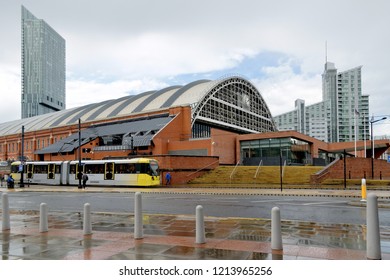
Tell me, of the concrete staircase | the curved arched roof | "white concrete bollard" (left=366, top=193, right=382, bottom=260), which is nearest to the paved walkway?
"white concrete bollard" (left=366, top=193, right=382, bottom=260)

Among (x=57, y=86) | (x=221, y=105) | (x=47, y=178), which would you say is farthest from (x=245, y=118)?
(x=57, y=86)

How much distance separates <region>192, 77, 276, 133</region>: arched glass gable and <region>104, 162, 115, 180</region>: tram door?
88.9ft

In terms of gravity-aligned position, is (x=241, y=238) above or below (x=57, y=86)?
below

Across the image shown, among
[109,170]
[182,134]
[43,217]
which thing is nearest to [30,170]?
[109,170]

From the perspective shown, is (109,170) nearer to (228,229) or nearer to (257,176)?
(257,176)

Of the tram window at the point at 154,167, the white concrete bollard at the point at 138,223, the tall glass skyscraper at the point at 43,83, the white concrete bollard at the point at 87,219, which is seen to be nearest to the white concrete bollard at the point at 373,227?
the white concrete bollard at the point at 138,223

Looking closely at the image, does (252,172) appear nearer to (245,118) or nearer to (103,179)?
(103,179)

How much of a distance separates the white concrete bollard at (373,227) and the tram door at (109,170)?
33.3 meters

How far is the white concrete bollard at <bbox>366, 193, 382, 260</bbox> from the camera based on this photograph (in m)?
6.27

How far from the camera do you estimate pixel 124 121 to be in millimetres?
67938

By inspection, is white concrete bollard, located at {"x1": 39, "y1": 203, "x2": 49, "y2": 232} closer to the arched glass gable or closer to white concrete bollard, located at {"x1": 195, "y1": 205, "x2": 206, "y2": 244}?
white concrete bollard, located at {"x1": 195, "y1": 205, "x2": 206, "y2": 244}

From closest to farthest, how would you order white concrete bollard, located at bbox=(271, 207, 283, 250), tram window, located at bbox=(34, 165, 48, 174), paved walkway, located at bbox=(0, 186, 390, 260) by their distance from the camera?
1. paved walkway, located at bbox=(0, 186, 390, 260)
2. white concrete bollard, located at bbox=(271, 207, 283, 250)
3. tram window, located at bbox=(34, 165, 48, 174)

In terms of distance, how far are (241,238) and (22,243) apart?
209 inches

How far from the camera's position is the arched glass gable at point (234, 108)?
68.9 meters
